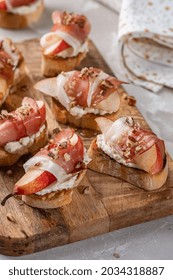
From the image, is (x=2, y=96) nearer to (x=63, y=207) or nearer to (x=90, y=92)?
(x=90, y=92)

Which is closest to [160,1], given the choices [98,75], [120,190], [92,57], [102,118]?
[92,57]

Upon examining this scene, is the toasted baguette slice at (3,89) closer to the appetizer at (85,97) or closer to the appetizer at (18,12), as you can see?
the appetizer at (85,97)

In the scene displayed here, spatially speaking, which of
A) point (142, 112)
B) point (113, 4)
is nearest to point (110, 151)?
point (142, 112)

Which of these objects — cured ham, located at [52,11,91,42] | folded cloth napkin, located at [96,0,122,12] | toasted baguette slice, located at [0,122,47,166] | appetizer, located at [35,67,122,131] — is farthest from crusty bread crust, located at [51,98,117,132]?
folded cloth napkin, located at [96,0,122,12]

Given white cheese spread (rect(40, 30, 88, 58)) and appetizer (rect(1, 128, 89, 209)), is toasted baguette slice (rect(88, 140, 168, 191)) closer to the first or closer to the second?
appetizer (rect(1, 128, 89, 209))

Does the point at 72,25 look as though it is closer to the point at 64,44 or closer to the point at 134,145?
the point at 64,44

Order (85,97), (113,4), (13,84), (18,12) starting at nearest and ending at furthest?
(85,97)
(13,84)
(18,12)
(113,4)
